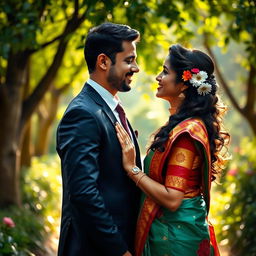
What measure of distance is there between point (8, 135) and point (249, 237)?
3.82 m

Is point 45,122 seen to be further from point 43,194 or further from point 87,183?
point 87,183

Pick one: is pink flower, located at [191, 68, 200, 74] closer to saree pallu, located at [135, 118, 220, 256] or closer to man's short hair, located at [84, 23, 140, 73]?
saree pallu, located at [135, 118, 220, 256]

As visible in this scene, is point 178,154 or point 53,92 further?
point 53,92

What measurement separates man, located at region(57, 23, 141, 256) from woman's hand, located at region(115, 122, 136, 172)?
30 millimetres

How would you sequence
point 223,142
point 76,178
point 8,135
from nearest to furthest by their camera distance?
1. point 76,178
2. point 223,142
3. point 8,135

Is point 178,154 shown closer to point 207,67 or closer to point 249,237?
point 207,67

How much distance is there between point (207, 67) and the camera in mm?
4062

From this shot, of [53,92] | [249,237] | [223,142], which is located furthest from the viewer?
[53,92]

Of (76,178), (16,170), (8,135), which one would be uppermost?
(76,178)

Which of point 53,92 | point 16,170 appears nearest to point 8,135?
point 16,170

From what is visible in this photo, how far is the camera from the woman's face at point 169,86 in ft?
13.3

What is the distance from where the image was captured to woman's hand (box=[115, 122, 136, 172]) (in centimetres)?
364

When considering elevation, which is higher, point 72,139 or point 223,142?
A: point 72,139

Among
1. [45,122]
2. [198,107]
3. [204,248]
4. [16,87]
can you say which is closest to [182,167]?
[198,107]
